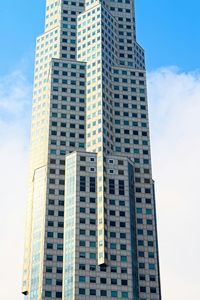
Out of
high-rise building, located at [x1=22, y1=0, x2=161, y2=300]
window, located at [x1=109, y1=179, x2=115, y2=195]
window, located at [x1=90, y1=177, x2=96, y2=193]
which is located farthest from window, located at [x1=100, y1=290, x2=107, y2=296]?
window, located at [x1=90, y1=177, x2=96, y2=193]

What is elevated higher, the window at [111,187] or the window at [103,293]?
the window at [111,187]

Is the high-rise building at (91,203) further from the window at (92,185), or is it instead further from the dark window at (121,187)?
the dark window at (121,187)

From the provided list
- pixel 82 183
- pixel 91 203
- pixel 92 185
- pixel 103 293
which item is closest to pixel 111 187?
pixel 92 185

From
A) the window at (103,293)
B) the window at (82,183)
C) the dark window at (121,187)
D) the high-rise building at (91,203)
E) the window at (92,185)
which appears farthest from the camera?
the dark window at (121,187)

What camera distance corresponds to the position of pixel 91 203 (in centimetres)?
17362

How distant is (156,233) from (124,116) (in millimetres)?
40779

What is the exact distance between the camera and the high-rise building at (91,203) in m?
164

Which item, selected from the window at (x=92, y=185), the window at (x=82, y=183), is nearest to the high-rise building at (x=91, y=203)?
the window at (x=82, y=183)

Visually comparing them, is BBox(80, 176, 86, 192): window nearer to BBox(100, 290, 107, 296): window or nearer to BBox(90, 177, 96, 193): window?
BBox(90, 177, 96, 193): window

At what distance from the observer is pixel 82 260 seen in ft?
537

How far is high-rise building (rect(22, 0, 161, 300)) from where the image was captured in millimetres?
164000

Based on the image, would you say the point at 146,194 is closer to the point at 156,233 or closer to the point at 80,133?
the point at 156,233

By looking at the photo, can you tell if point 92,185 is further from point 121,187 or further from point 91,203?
point 121,187

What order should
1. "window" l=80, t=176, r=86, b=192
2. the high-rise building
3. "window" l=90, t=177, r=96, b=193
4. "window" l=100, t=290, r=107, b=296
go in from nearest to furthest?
1. "window" l=100, t=290, r=107, b=296
2. the high-rise building
3. "window" l=80, t=176, r=86, b=192
4. "window" l=90, t=177, r=96, b=193
